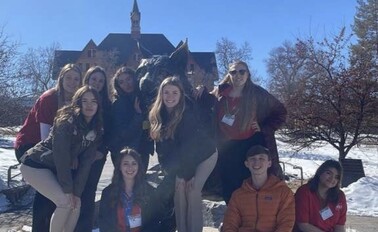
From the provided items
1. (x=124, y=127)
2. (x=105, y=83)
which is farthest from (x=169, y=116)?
(x=105, y=83)

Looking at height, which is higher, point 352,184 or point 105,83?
point 105,83

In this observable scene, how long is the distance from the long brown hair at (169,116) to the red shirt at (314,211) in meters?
1.42

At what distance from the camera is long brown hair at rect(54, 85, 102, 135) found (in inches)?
145

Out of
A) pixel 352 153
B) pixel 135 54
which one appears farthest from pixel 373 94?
pixel 135 54

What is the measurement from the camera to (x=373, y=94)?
1062cm

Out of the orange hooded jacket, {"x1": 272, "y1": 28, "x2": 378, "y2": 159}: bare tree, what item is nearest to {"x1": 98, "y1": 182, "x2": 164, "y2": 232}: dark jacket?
the orange hooded jacket

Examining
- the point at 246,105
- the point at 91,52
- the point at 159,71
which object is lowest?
the point at 246,105

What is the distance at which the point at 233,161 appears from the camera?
4105mm

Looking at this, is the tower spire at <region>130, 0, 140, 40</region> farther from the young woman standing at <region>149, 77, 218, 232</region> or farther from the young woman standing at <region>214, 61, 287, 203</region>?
the young woman standing at <region>149, 77, 218, 232</region>

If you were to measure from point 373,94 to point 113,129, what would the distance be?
28.1ft

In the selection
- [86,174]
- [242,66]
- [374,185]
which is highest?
[242,66]

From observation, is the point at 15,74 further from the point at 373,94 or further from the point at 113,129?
the point at 373,94

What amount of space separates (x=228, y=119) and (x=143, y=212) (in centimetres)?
118

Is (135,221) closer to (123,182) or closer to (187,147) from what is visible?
(123,182)
